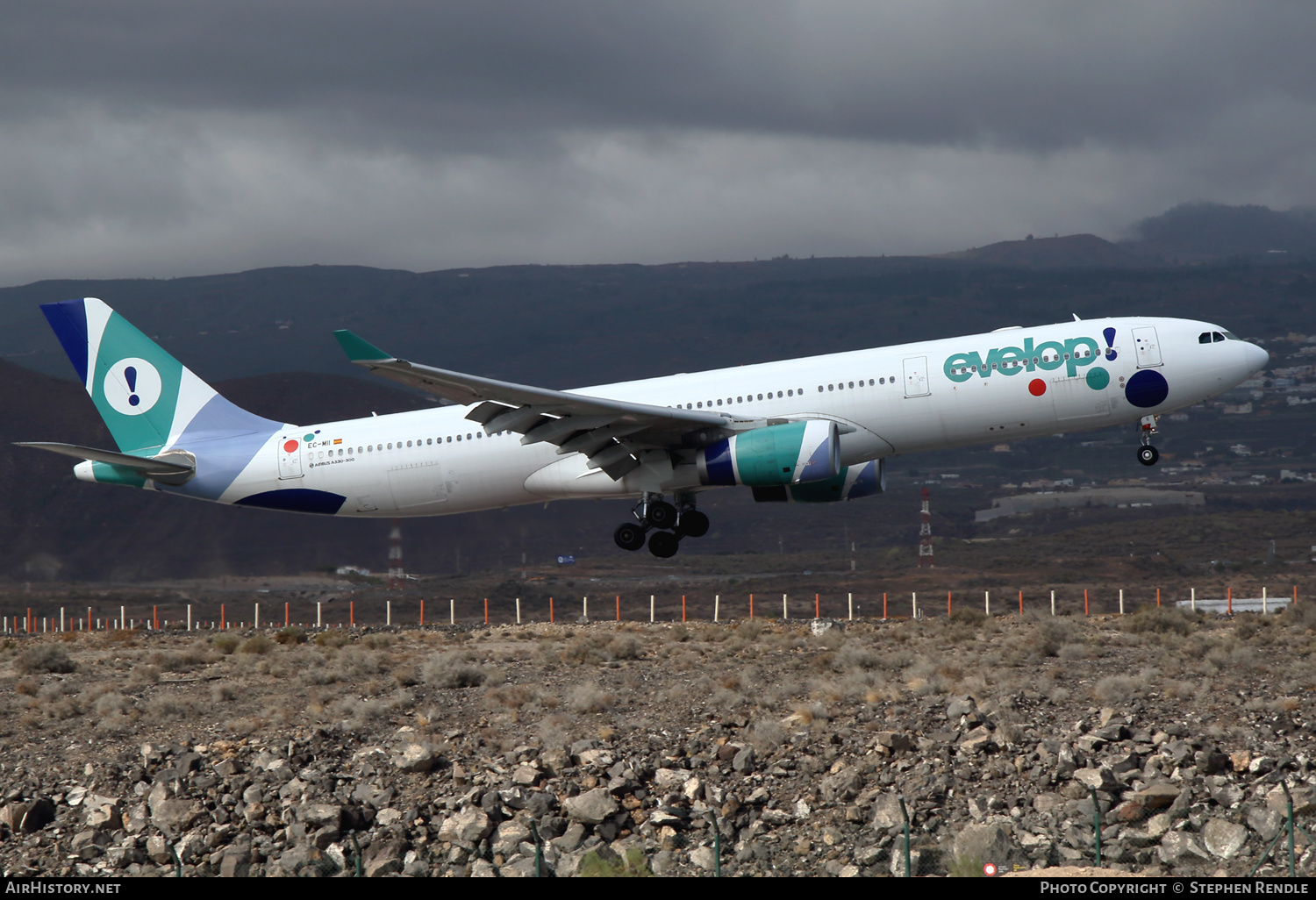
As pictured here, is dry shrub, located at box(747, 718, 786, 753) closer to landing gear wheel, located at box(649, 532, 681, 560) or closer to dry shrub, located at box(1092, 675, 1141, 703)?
dry shrub, located at box(1092, 675, 1141, 703)

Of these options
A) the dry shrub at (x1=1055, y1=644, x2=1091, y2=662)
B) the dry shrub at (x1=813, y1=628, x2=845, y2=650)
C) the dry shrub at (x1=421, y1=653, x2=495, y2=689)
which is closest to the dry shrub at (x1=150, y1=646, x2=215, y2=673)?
the dry shrub at (x1=421, y1=653, x2=495, y2=689)

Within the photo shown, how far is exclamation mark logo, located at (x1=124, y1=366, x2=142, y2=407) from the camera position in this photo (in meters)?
38.5

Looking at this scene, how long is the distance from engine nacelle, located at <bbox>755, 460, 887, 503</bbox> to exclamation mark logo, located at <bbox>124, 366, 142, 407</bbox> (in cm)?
1908

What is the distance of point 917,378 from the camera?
104 feet

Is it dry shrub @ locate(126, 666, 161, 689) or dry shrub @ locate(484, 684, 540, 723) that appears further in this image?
dry shrub @ locate(126, 666, 161, 689)

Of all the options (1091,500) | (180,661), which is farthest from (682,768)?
(1091,500)

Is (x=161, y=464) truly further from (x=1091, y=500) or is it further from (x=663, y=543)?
(x=1091, y=500)

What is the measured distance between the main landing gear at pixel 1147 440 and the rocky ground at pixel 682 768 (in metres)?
5.12

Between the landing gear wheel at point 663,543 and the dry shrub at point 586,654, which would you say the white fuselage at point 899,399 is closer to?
the landing gear wheel at point 663,543

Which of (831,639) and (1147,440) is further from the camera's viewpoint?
(831,639)

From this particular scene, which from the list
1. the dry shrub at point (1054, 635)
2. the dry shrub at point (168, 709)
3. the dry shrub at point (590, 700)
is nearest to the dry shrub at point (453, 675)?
the dry shrub at point (590, 700)

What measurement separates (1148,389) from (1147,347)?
41.5 inches

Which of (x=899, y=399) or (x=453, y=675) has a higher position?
(x=899, y=399)

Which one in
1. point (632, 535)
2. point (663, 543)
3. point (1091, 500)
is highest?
point (1091, 500)
